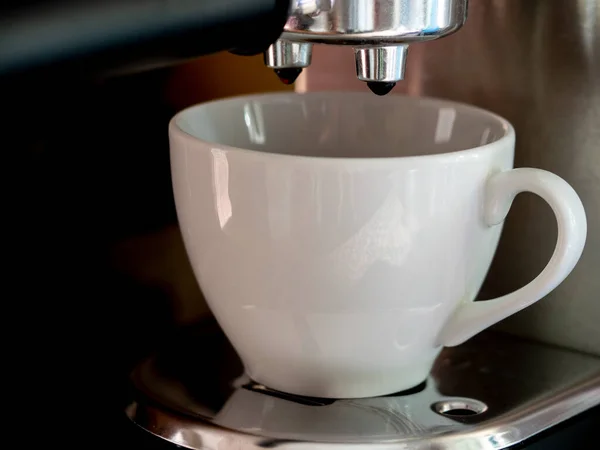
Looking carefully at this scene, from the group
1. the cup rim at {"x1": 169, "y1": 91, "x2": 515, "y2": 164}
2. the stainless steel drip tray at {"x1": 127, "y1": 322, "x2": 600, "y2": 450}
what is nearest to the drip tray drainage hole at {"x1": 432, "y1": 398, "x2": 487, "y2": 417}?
the stainless steel drip tray at {"x1": 127, "y1": 322, "x2": 600, "y2": 450}

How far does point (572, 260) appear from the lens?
337 mm

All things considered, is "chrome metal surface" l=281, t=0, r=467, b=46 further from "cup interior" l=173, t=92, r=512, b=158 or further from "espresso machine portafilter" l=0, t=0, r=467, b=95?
"cup interior" l=173, t=92, r=512, b=158

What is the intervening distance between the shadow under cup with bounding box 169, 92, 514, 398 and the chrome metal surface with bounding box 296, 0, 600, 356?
4cm

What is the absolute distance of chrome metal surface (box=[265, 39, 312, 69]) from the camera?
13.1 inches

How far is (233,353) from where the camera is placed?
0.41m

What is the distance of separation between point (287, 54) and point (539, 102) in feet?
0.46

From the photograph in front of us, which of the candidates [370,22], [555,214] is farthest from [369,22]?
[555,214]

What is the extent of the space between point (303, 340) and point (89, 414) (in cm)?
9

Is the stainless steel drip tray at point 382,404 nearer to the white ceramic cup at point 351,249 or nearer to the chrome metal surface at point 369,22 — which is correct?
the white ceramic cup at point 351,249

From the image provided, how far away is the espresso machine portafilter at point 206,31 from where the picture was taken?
7.9 inches

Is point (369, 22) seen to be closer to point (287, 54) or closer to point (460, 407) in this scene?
point (287, 54)

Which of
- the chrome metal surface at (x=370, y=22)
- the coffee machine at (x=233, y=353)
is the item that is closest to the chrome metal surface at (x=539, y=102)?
the coffee machine at (x=233, y=353)

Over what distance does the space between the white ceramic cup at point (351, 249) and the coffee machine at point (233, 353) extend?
0.07 feet

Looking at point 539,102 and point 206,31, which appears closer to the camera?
point 206,31
